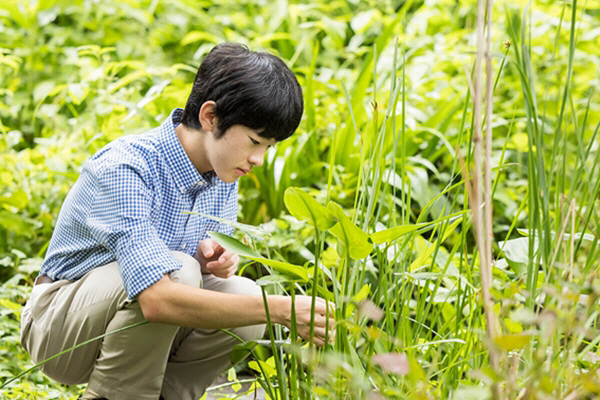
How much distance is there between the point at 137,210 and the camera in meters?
1.22

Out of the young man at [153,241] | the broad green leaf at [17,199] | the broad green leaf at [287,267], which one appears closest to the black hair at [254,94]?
the young man at [153,241]

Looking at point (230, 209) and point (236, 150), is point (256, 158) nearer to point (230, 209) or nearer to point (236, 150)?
point (236, 150)

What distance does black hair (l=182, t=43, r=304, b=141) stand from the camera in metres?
1.28

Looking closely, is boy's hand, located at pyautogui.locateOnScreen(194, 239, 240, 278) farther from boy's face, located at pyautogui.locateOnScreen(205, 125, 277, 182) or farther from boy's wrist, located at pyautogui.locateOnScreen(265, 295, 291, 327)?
boy's wrist, located at pyautogui.locateOnScreen(265, 295, 291, 327)

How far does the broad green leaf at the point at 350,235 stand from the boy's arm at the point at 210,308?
23 cm

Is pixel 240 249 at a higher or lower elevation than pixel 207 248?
higher

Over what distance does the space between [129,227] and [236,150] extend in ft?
0.84

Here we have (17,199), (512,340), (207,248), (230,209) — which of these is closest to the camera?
(512,340)

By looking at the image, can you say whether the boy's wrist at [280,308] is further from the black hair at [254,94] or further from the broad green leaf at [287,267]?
the black hair at [254,94]

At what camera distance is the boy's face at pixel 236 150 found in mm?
1299

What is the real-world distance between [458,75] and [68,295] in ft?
7.25

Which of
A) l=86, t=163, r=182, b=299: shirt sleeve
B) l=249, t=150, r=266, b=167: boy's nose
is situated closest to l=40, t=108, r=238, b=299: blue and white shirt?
l=86, t=163, r=182, b=299: shirt sleeve

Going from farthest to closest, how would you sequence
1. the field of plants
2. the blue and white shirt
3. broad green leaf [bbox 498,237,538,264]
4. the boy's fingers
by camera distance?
the boy's fingers, the blue and white shirt, broad green leaf [bbox 498,237,538,264], the field of plants

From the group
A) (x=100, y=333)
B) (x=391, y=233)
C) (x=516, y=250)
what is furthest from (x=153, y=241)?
(x=516, y=250)
